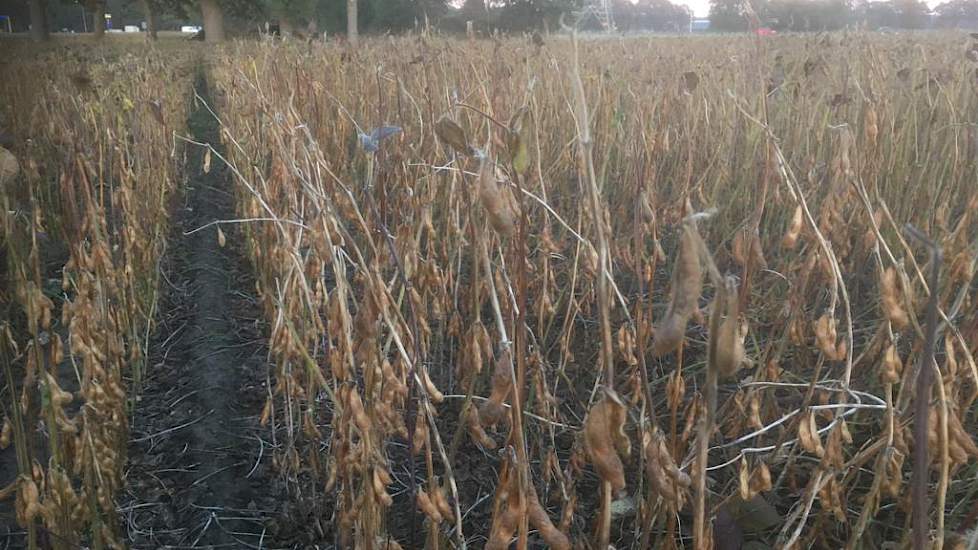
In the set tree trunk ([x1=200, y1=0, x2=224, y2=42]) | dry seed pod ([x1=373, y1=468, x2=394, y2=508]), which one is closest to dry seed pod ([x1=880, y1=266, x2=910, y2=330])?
dry seed pod ([x1=373, y1=468, x2=394, y2=508])

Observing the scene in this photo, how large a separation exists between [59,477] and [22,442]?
153 mm

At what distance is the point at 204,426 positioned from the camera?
5.98 ft

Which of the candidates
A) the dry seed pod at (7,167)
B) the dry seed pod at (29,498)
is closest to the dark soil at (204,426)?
the dry seed pod at (7,167)

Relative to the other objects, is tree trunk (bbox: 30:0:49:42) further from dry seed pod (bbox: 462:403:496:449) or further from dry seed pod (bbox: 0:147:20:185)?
dry seed pod (bbox: 462:403:496:449)

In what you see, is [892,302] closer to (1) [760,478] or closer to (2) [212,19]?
(1) [760,478]

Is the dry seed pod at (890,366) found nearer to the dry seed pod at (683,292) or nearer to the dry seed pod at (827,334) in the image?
the dry seed pod at (827,334)

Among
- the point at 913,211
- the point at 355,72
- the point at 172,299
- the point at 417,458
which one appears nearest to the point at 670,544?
the point at 417,458

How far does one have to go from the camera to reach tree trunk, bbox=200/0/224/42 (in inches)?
885

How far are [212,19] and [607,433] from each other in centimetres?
2488

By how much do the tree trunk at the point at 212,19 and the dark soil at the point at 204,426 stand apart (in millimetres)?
22035

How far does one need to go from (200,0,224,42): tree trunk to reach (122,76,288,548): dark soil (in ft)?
72.3

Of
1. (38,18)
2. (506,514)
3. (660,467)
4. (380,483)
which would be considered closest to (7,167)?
(380,483)

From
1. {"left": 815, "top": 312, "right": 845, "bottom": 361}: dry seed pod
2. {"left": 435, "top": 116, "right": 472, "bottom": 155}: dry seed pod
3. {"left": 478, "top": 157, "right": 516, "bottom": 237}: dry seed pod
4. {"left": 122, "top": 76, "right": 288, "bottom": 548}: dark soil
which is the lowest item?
{"left": 122, "top": 76, "right": 288, "bottom": 548}: dark soil

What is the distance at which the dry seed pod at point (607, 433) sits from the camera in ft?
2.15
